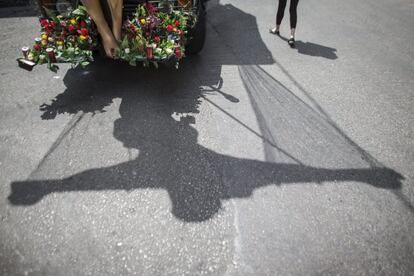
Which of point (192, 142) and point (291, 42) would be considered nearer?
point (192, 142)

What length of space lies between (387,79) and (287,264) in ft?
11.1

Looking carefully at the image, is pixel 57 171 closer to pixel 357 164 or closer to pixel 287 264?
pixel 287 264

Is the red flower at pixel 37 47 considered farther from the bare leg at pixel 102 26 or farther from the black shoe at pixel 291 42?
the black shoe at pixel 291 42

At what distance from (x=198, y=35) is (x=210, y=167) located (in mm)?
2305

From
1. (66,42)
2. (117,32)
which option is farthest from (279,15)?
(66,42)

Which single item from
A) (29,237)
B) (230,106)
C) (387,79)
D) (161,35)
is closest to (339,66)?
(387,79)

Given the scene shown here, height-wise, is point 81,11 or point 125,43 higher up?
point 81,11

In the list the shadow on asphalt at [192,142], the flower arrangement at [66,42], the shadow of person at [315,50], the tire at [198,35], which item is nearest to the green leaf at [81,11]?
the flower arrangement at [66,42]

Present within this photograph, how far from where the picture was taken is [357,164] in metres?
2.50

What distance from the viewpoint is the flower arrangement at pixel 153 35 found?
2912mm

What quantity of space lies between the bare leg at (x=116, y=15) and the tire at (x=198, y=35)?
1096mm

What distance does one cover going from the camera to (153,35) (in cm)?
309

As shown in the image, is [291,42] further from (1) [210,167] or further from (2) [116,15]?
(1) [210,167]

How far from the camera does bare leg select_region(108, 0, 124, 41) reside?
2711 mm
